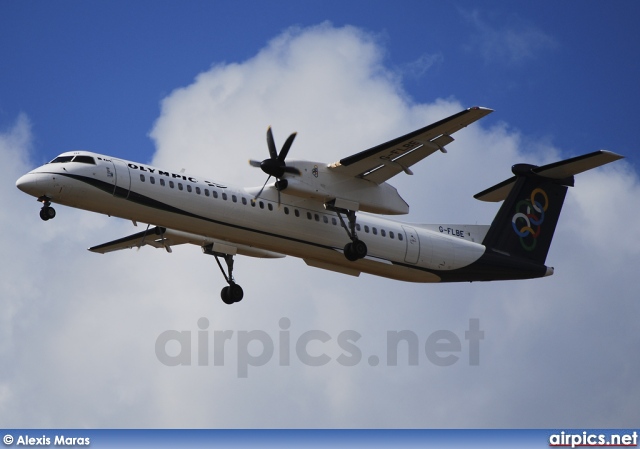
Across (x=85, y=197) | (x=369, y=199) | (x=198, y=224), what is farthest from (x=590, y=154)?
(x=85, y=197)

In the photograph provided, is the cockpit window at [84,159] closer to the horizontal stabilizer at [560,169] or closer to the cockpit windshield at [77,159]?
the cockpit windshield at [77,159]

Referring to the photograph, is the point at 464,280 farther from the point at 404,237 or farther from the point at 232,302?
the point at 232,302

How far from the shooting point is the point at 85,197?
23062 millimetres

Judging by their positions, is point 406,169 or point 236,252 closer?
point 406,169

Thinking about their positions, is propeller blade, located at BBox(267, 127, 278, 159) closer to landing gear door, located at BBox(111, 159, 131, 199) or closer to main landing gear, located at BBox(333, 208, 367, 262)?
main landing gear, located at BBox(333, 208, 367, 262)

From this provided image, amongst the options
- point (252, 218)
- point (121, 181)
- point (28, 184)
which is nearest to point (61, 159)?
point (28, 184)

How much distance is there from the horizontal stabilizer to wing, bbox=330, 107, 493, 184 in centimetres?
396

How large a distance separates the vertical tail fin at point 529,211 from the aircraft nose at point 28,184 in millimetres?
12246

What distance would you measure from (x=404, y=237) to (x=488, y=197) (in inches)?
162

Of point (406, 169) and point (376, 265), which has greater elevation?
point (406, 169)

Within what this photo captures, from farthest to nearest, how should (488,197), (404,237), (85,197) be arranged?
(488,197), (404,237), (85,197)

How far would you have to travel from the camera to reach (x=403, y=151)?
82.1 feet

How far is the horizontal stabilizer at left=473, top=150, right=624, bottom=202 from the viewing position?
2552 cm

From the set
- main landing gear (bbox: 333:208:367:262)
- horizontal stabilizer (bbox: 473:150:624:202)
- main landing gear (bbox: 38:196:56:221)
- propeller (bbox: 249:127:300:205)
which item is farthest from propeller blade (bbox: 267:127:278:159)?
horizontal stabilizer (bbox: 473:150:624:202)
